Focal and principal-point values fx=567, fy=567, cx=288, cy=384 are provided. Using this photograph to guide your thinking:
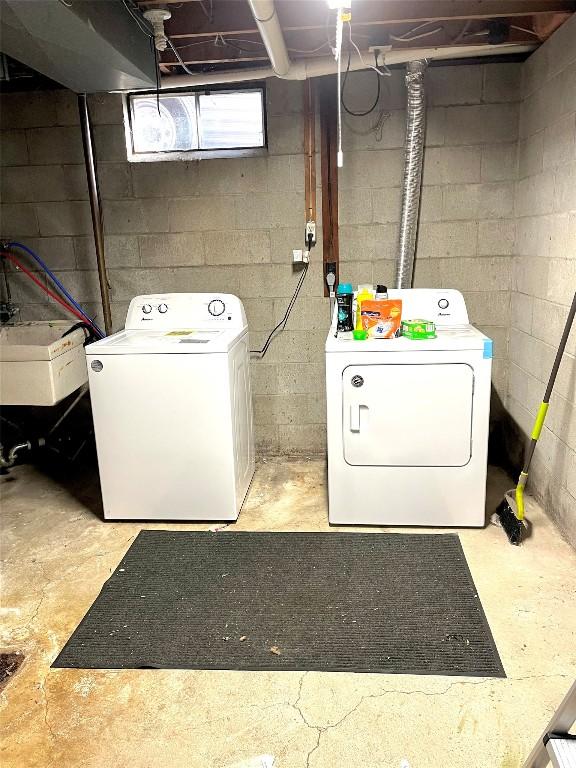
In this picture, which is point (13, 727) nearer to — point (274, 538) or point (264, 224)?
point (274, 538)

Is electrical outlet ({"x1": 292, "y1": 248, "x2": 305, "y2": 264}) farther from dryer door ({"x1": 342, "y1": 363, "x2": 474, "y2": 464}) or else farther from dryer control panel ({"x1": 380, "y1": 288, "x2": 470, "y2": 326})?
dryer door ({"x1": 342, "y1": 363, "x2": 474, "y2": 464})

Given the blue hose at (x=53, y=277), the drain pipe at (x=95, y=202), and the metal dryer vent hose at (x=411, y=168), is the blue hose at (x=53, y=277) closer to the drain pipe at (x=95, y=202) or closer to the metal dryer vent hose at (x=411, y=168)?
the drain pipe at (x=95, y=202)

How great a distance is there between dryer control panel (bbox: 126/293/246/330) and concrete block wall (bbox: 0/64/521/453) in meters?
0.25

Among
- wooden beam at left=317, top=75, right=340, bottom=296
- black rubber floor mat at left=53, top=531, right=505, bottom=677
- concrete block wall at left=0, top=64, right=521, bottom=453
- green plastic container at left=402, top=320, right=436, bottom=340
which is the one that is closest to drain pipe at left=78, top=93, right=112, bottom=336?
concrete block wall at left=0, top=64, right=521, bottom=453

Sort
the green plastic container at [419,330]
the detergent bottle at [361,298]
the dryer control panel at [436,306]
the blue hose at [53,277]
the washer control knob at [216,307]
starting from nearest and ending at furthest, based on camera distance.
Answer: the green plastic container at [419,330] → the detergent bottle at [361,298] → the dryer control panel at [436,306] → the washer control knob at [216,307] → the blue hose at [53,277]

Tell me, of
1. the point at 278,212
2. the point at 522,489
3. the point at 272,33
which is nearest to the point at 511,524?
the point at 522,489

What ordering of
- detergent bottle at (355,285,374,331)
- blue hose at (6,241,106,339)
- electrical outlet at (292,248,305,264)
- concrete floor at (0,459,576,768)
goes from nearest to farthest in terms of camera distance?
concrete floor at (0,459,576,768), detergent bottle at (355,285,374,331), electrical outlet at (292,248,305,264), blue hose at (6,241,106,339)

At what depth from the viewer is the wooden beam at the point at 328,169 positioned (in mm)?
2996

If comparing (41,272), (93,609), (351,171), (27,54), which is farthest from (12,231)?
(93,609)

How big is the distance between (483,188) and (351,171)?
0.71 metres

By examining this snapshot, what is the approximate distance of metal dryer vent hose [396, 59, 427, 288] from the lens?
2.82 m

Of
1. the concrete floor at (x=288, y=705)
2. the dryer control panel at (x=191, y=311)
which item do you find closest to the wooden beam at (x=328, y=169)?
the dryer control panel at (x=191, y=311)

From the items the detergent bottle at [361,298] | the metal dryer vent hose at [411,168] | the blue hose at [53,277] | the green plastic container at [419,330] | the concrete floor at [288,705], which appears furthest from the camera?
the blue hose at [53,277]

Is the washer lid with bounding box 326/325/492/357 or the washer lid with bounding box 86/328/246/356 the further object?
the washer lid with bounding box 86/328/246/356
